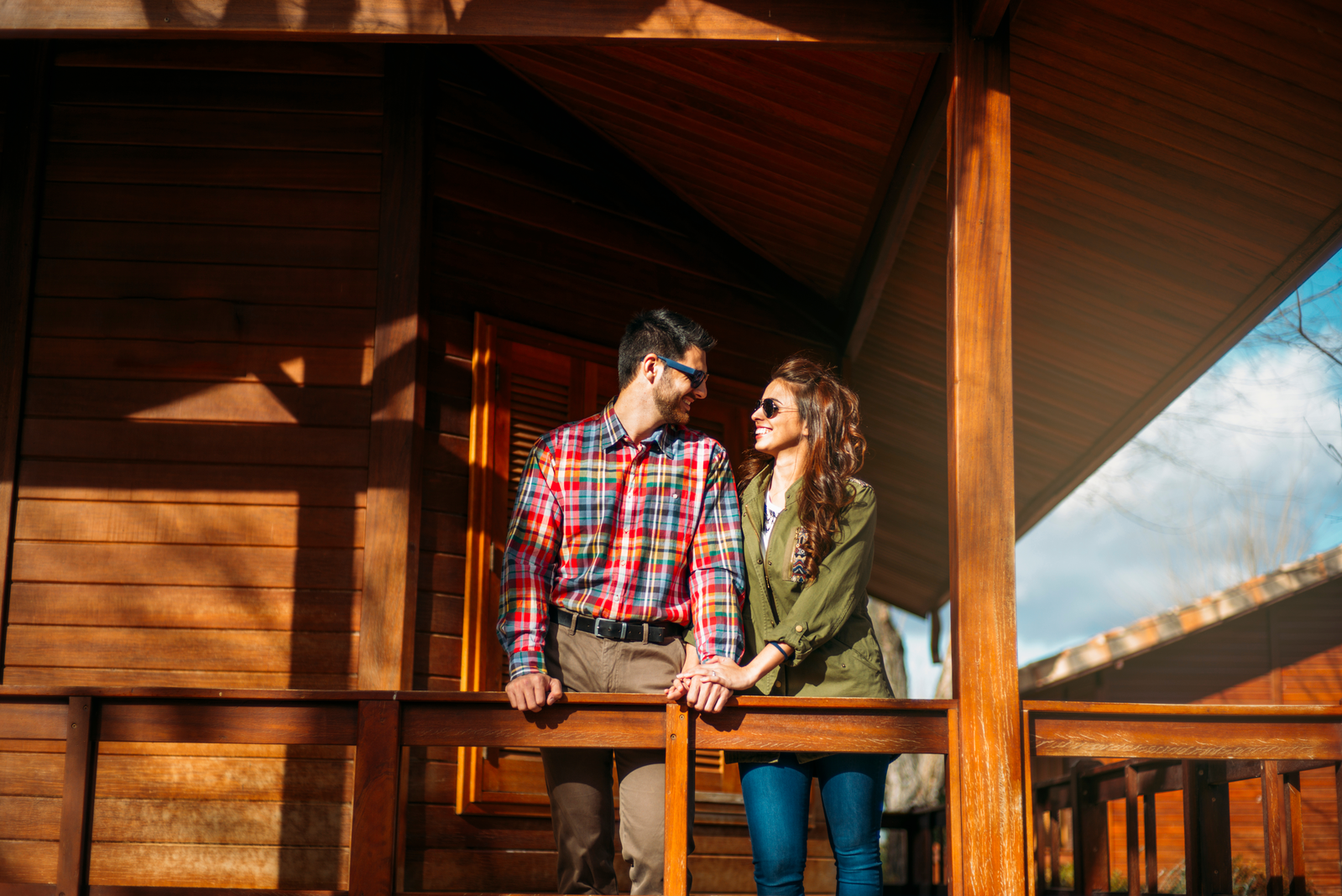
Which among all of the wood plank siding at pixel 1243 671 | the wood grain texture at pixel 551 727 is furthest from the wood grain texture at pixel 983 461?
the wood plank siding at pixel 1243 671

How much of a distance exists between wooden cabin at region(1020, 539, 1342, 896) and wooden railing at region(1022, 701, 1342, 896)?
4744 millimetres

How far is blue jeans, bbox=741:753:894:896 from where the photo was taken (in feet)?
10.0

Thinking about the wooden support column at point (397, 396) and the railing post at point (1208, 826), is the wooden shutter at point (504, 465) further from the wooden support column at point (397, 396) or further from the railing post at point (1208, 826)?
the railing post at point (1208, 826)

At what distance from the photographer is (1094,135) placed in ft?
15.8

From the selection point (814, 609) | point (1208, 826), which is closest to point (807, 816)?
point (814, 609)

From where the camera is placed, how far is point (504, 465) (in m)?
5.43

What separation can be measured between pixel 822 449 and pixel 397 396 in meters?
2.31

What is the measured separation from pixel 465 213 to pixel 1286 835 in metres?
4.17

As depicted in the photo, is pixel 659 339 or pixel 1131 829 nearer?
pixel 659 339

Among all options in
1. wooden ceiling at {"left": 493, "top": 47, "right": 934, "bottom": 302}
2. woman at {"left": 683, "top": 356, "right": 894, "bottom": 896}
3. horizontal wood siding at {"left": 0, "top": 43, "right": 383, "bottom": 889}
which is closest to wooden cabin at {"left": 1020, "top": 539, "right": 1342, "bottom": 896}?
wooden ceiling at {"left": 493, "top": 47, "right": 934, "bottom": 302}

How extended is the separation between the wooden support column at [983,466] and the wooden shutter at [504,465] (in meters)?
2.02

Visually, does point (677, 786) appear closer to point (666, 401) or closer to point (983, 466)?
point (666, 401)

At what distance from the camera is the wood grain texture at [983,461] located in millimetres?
3469

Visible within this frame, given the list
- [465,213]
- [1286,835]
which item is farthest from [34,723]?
[1286,835]
